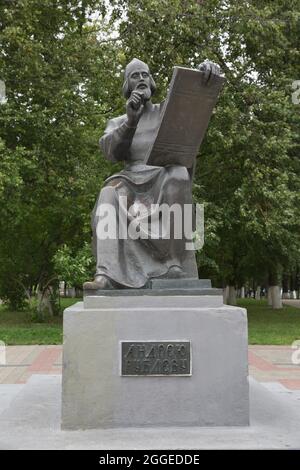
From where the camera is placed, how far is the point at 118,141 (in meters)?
5.81

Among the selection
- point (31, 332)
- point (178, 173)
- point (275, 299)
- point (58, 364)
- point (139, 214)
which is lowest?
point (275, 299)

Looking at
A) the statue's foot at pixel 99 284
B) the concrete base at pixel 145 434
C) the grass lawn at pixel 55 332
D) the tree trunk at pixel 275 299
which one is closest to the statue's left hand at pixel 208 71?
the statue's foot at pixel 99 284

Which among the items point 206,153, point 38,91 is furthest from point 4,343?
point 206,153

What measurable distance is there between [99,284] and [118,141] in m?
1.47

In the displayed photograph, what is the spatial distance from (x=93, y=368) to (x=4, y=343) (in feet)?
31.7

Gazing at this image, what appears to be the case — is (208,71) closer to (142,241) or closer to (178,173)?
(178,173)

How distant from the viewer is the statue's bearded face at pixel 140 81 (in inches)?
229

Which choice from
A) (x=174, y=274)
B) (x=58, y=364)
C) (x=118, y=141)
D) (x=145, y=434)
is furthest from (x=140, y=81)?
(x=58, y=364)

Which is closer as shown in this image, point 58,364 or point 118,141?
point 118,141

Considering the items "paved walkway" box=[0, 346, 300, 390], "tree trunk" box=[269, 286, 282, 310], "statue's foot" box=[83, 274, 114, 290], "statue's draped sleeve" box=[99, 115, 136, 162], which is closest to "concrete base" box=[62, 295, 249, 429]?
"statue's foot" box=[83, 274, 114, 290]

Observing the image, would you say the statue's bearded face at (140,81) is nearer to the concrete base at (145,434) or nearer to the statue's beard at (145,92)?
the statue's beard at (145,92)

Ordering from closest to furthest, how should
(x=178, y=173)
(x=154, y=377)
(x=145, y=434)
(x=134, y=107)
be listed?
1. (x=145, y=434)
2. (x=154, y=377)
3. (x=178, y=173)
4. (x=134, y=107)

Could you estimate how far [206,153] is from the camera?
59.8ft
